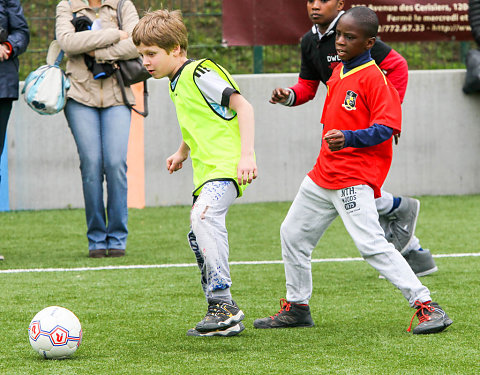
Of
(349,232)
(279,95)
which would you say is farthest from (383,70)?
(349,232)

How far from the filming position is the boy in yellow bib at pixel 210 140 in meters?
4.15

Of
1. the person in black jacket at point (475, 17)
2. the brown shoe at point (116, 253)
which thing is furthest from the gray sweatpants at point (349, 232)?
the person in black jacket at point (475, 17)

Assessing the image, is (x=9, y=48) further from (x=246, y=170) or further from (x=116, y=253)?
(x=246, y=170)

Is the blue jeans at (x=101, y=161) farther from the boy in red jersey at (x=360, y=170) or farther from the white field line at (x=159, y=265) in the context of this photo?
the boy in red jersey at (x=360, y=170)

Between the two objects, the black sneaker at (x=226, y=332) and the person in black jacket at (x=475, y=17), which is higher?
the person in black jacket at (x=475, y=17)

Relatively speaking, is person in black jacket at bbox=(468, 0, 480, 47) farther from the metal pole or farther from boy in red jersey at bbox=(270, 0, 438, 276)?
boy in red jersey at bbox=(270, 0, 438, 276)

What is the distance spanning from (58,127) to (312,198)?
5.46 m

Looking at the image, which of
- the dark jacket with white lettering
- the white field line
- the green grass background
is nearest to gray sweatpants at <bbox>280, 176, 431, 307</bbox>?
the green grass background

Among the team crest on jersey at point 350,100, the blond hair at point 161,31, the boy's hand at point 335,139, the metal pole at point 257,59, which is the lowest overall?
the boy's hand at point 335,139

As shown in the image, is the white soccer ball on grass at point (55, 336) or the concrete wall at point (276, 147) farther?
the concrete wall at point (276, 147)

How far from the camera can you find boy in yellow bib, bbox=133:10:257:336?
415 centimetres

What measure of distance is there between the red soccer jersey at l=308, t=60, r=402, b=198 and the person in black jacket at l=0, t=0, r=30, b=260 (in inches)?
116

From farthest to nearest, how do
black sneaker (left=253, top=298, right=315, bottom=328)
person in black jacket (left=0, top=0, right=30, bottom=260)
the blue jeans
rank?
the blue jeans
person in black jacket (left=0, top=0, right=30, bottom=260)
black sneaker (left=253, top=298, right=315, bottom=328)

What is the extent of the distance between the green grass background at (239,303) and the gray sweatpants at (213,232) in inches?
10.5
